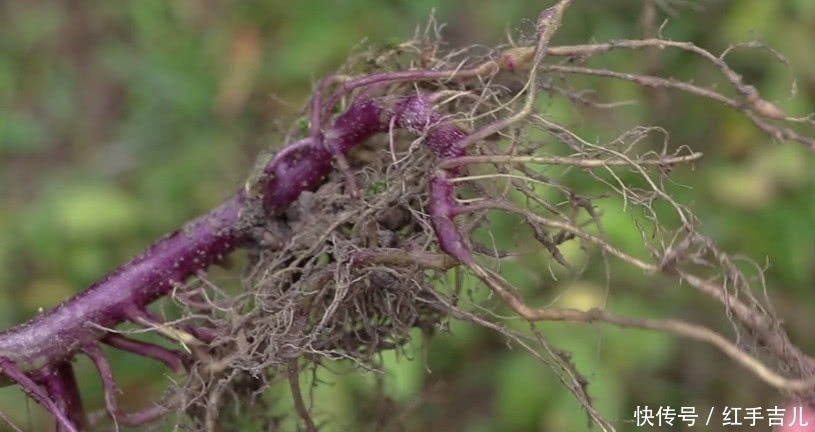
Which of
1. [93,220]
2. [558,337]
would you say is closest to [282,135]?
[558,337]

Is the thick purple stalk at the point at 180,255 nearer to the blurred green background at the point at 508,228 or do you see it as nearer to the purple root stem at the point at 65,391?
the purple root stem at the point at 65,391

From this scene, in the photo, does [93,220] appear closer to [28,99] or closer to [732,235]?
[28,99]

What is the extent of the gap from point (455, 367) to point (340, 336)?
0.84 m

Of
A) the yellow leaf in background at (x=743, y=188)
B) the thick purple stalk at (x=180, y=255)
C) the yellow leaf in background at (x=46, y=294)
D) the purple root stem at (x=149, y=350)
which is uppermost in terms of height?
the yellow leaf in background at (x=743, y=188)

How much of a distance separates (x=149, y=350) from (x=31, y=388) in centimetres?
10

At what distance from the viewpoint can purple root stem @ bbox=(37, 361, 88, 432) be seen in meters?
0.77

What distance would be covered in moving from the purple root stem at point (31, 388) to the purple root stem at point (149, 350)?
7cm

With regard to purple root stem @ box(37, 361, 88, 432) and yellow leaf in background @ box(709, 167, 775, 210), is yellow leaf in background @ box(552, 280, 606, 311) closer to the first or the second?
yellow leaf in background @ box(709, 167, 775, 210)

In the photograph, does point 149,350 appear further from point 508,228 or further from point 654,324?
point 508,228

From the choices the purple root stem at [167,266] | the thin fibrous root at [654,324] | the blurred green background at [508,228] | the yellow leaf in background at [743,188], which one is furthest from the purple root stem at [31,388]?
the yellow leaf in background at [743,188]

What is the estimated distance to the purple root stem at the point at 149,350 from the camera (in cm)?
79

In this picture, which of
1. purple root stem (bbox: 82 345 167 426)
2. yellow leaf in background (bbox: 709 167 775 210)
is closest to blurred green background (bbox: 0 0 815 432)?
yellow leaf in background (bbox: 709 167 775 210)

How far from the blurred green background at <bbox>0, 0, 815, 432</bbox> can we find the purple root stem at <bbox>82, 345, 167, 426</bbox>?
504 millimetres

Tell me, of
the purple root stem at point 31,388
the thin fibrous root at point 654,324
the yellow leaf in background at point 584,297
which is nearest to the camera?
the thin fibrous root at point 654,324
